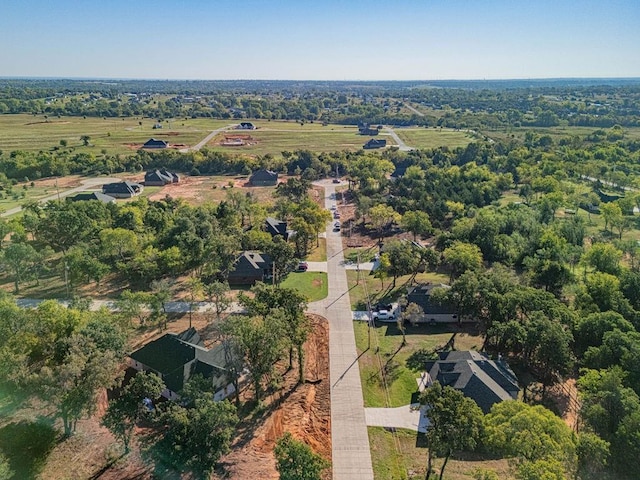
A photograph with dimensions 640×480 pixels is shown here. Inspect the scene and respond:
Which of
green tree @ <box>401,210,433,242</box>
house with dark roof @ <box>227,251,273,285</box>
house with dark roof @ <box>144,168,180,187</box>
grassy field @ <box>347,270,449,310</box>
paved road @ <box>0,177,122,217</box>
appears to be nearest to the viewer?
grassy field @ <box>347,270,449,310</box>

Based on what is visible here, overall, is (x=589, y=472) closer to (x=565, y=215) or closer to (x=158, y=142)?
(x=565, y=215)

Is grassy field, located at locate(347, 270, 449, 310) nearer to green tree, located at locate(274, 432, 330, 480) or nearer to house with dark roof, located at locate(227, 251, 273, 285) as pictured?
house with dark roof, located at locate(227, 251, 273, 285)

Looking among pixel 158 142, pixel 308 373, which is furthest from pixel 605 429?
pixel 158 142

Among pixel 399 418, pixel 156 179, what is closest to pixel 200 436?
pixel 399 418

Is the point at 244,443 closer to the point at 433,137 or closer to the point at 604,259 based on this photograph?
the point at 604,259

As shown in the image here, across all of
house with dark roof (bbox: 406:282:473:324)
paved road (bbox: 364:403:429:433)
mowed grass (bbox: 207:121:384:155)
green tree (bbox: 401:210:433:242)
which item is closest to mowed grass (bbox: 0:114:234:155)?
mowed grass (bbox: 207:121:384:155)

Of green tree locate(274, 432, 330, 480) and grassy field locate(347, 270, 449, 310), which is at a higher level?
green tree locate(274, 432, 330, 480)
